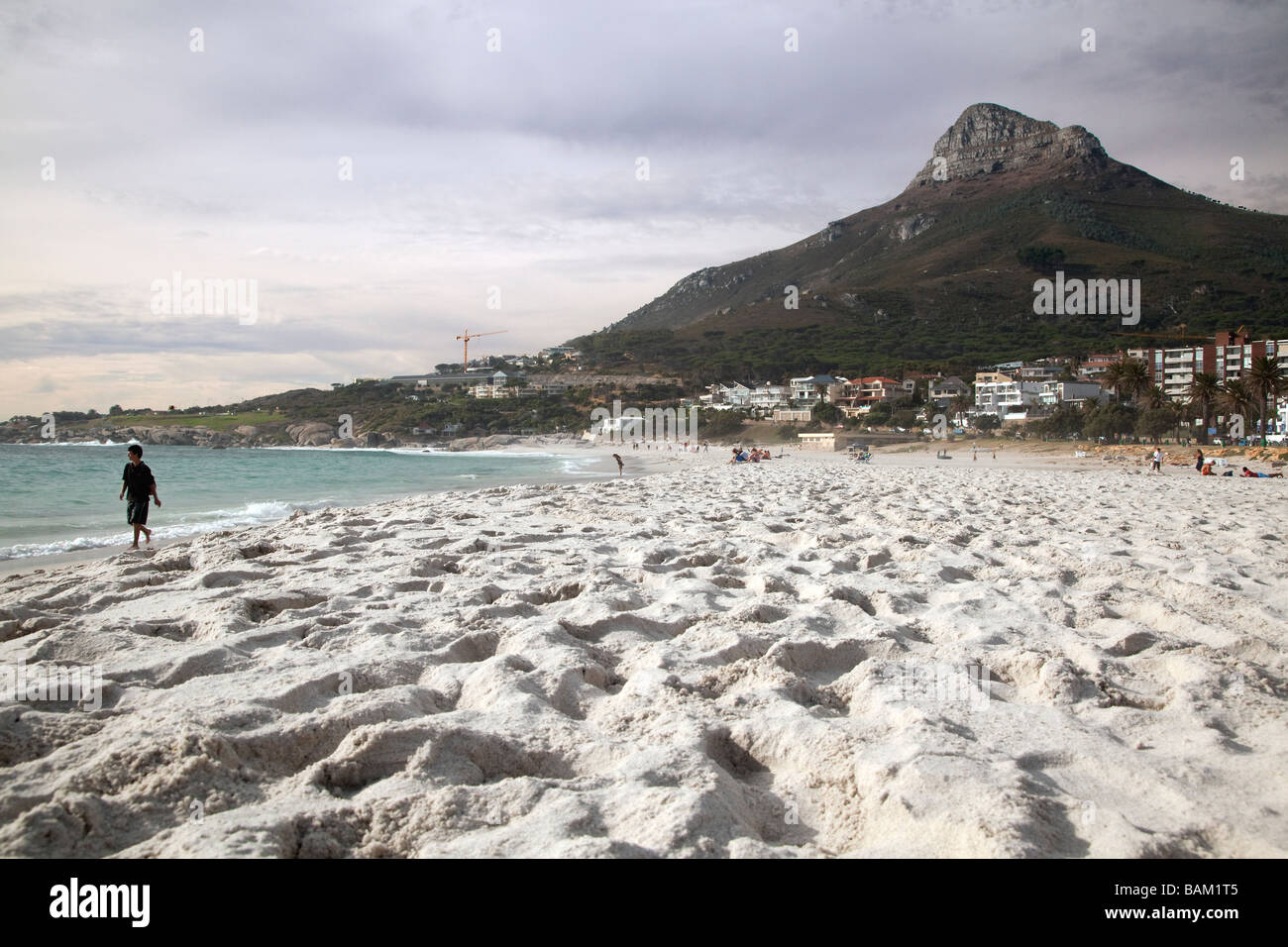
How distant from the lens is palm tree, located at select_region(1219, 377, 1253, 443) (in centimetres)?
4047

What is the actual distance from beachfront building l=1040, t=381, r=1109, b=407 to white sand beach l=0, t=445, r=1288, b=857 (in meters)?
69.4

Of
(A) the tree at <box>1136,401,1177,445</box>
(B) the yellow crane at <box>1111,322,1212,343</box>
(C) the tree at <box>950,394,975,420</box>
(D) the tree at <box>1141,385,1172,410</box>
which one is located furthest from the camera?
(B) the yellow crane at <box>1111,322,1212,343</box>

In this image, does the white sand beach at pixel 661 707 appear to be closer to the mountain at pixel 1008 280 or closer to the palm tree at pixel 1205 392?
the palm tree at pixel 1205 392

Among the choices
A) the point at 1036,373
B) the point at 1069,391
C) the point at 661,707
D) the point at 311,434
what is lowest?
the point at 661,707

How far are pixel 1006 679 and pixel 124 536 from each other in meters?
11.0

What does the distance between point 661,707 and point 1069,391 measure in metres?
77.3

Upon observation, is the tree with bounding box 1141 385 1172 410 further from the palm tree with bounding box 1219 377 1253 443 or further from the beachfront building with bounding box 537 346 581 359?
the beachfront building with bounding box 537 346 581 359

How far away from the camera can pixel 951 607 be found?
4156mm

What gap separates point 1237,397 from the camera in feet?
133

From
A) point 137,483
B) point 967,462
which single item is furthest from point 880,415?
point 137,483

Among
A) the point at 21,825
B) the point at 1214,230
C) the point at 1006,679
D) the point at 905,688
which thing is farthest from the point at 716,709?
the point at 1214,230

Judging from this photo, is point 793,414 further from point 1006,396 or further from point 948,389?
point 1006,396

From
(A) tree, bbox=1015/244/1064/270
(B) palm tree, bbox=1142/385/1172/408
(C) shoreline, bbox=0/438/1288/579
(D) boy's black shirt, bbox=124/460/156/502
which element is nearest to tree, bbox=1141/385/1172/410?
(B) palm tree, bbox=1142/385/1172/408
